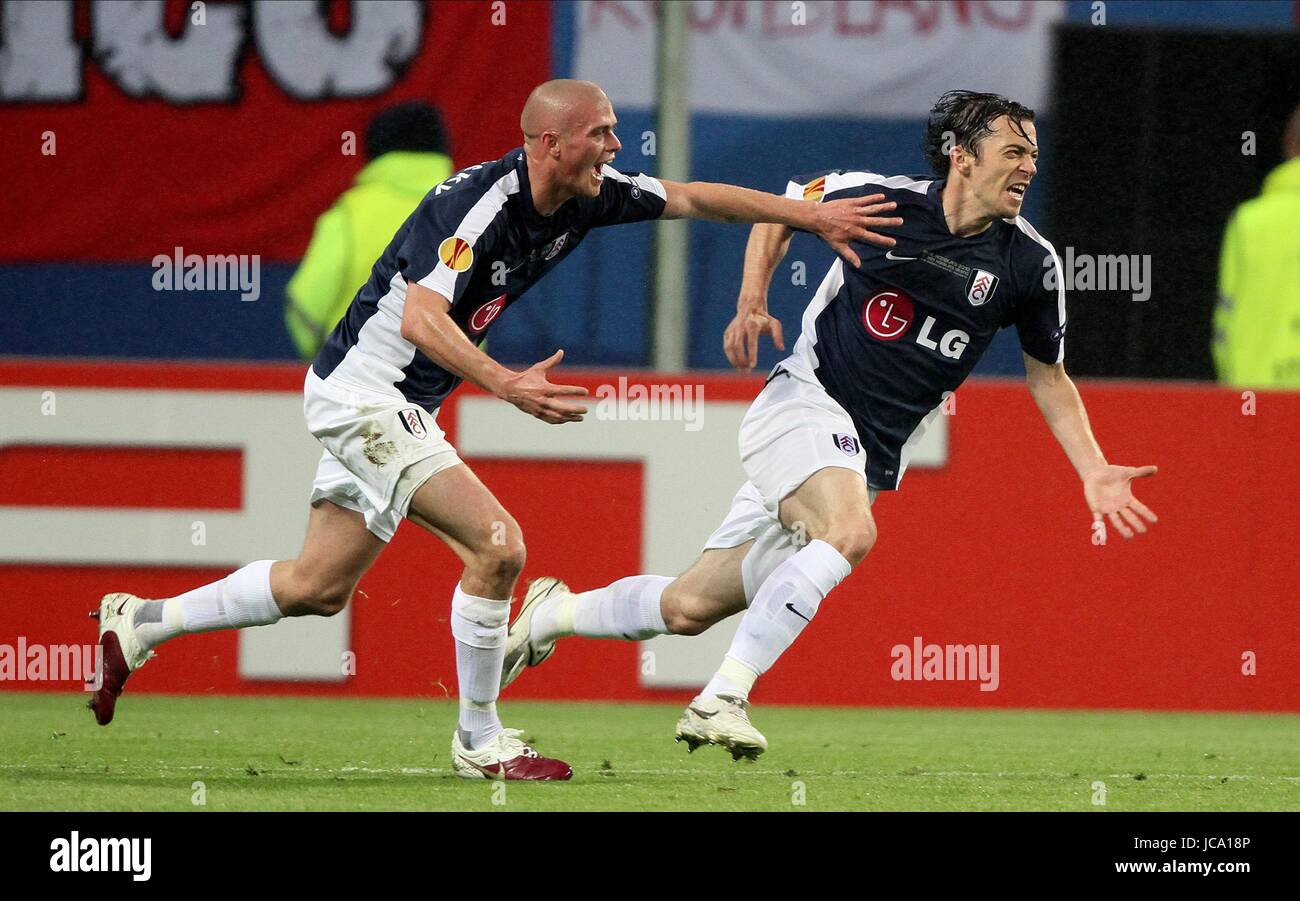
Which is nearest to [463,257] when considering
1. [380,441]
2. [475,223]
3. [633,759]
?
[475,223]

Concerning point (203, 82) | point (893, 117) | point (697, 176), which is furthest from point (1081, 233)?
point (203, 82)

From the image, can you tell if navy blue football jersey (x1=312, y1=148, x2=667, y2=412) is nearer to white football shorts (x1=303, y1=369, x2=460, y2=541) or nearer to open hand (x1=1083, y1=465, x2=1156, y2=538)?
white football shorts (x1=303, y1=369, x2=460, y2=541)

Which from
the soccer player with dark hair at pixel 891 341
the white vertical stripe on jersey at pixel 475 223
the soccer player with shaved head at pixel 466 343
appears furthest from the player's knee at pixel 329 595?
the white vertical stripe on jersey at pixel 475 223

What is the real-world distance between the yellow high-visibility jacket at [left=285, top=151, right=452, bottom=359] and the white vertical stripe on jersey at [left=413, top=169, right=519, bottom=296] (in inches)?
122

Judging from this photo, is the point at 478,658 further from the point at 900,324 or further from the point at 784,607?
the point at 900,324

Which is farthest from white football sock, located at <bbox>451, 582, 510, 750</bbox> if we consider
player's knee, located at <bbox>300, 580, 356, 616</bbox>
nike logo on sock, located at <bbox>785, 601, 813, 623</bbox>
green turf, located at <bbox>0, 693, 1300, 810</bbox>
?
nike logo on sock, located at <bbox>785, 601, 813, 623</bbox>

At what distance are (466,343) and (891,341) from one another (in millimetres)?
1383

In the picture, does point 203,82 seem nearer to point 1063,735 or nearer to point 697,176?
point 697,176

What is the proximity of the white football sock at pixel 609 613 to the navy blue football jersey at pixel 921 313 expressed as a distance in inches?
30.0

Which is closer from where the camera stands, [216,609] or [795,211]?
[795,211]

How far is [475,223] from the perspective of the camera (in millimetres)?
5766

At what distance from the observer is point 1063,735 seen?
24.9 feet

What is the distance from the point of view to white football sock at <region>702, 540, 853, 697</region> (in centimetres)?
568

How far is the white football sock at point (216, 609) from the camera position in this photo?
6.38 m
